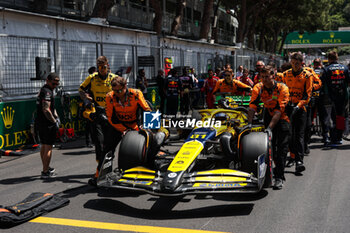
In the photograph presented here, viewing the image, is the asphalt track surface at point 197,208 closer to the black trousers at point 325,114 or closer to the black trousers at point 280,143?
the black trousers at point 280,143

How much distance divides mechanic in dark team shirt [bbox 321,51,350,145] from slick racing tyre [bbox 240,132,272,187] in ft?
15.5

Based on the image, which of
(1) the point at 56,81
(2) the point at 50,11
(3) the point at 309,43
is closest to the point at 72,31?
(1) the point at 56,81

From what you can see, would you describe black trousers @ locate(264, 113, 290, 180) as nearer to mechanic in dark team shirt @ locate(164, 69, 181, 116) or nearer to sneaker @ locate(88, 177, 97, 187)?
sneaker @ locate(88, 177, 97, 187)

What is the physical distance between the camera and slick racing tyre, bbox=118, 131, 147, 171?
654 centimetres

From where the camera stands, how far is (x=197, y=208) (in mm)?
5941

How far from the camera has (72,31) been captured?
1438cm

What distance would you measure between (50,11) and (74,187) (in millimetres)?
20078

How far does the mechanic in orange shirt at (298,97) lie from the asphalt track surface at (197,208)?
17.4 inches

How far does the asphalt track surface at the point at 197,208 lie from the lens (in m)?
5.23

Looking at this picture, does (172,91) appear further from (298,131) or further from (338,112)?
(298,131)

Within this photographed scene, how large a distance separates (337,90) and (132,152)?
585cm

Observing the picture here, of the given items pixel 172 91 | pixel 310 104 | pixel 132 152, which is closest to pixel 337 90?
pixel 310 104

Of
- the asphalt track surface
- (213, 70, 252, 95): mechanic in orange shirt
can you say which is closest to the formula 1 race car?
the asphalt track surface

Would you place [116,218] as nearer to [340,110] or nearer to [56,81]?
[56,81]
